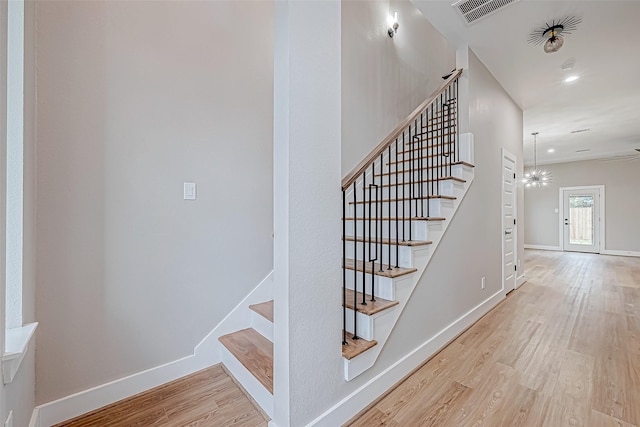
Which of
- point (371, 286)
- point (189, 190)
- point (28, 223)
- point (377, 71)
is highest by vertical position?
point (377, 71)

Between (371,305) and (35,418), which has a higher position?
(371,305)

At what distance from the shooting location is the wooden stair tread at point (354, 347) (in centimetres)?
149

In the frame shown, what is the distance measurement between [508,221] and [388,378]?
3230 millimetres

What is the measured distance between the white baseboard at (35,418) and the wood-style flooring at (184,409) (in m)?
0.12

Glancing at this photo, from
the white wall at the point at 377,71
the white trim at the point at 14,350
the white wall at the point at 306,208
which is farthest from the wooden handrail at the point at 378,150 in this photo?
the white trim at the point at 14,350

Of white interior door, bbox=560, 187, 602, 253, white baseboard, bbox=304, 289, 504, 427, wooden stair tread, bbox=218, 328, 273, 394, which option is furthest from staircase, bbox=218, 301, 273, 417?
white interior door, bbox=560, 187, 602, 253

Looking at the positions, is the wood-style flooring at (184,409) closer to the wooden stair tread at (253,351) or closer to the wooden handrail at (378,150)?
the wooden stair tread at (253,351)

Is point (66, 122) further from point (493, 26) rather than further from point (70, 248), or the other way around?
point (493, 26)

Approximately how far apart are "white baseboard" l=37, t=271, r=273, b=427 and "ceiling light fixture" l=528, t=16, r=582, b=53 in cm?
345

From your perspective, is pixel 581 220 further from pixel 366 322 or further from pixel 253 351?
pixel 253 351

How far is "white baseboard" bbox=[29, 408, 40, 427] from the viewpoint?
1.36m

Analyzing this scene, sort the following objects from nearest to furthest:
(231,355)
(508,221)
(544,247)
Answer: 1. (231,355)
2. (508,221)
3. (544,247)

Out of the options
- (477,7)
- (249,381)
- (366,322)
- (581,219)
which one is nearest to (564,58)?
(477,7)

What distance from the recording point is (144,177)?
1792mm
